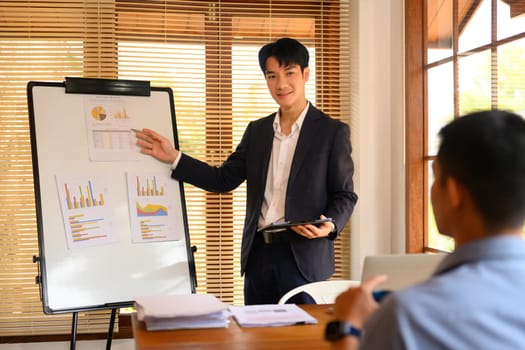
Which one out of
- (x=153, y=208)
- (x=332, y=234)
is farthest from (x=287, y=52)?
(x=153, y=208)

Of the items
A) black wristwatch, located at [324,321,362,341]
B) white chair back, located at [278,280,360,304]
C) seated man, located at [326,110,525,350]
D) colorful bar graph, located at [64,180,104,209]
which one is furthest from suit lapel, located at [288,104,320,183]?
seated man, located at [326,110,525,350]

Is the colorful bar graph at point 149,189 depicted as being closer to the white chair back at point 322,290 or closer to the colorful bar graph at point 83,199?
the colorful bar graph at point 83,199

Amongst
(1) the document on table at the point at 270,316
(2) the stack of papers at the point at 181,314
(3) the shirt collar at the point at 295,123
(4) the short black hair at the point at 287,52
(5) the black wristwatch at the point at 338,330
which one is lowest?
(1) the document on table at the point at 270,316

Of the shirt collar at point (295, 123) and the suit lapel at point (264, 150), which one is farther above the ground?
the shirt collar at point (295, 123)

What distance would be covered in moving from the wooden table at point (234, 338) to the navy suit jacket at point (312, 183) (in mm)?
892

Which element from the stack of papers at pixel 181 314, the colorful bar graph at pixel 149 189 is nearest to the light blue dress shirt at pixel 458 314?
the stack of papers at pixel 181 314

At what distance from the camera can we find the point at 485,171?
0.99 meters

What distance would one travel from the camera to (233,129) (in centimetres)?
405

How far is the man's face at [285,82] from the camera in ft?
9.84

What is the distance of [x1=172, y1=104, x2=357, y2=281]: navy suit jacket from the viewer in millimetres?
2891

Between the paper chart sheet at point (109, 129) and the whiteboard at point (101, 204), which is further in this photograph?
the paper chart sheet at point (109, 129)

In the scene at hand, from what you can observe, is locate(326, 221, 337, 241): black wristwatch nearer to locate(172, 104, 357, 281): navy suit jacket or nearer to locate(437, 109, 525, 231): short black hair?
locate(172, 104, 357, 281): navy suit jacket

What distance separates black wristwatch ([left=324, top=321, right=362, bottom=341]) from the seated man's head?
0.88 ft

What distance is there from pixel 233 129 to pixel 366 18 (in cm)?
102
